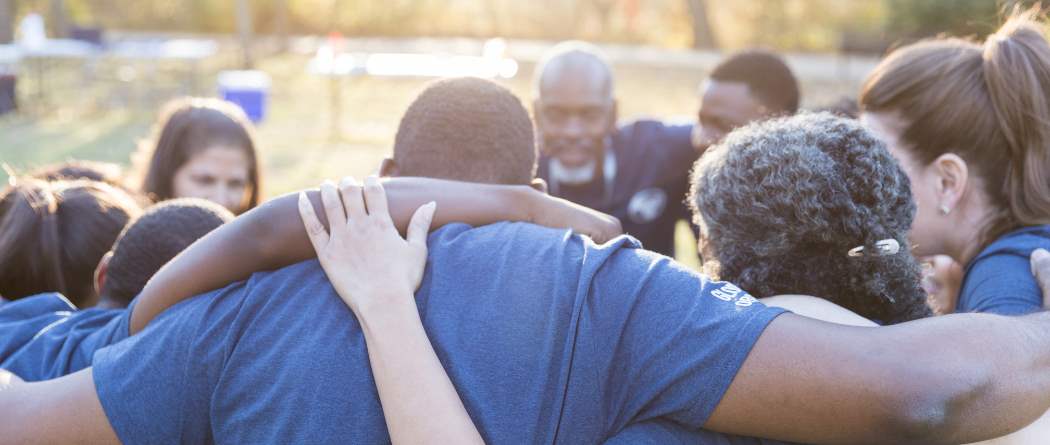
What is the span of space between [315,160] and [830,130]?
9371 millimetres

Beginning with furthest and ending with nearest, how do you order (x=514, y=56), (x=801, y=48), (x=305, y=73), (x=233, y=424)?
(x=801, y=48)
(x=514, y=56)
(x=305, y=73)
(x=233, y=424)

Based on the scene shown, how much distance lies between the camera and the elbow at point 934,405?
1734 millimetres

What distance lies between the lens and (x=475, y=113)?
2.30 m

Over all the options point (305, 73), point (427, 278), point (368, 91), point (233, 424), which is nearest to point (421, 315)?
point (427, 278)

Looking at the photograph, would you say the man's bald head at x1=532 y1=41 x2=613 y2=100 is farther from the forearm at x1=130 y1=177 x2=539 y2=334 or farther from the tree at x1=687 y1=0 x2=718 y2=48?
the tree at x1=687 y1=0 x2=718 y2=48

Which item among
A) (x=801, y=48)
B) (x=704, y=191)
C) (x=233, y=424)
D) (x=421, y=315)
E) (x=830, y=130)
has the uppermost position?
(x=830, y=130)

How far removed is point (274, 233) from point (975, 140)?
2019mm

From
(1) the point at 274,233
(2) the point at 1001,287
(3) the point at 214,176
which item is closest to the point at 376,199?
(1) the point at 274,233

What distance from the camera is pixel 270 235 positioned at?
6.87 feet

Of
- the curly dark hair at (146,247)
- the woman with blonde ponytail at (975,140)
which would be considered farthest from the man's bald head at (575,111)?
the curly dark hair at (146,247)

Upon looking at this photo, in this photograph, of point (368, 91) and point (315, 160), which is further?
point (368, 91)

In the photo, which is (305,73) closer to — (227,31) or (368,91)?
(368,91)

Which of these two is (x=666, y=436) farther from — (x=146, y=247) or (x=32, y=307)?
(x=32, y=307)

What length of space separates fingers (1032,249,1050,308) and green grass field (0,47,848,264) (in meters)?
4.43
